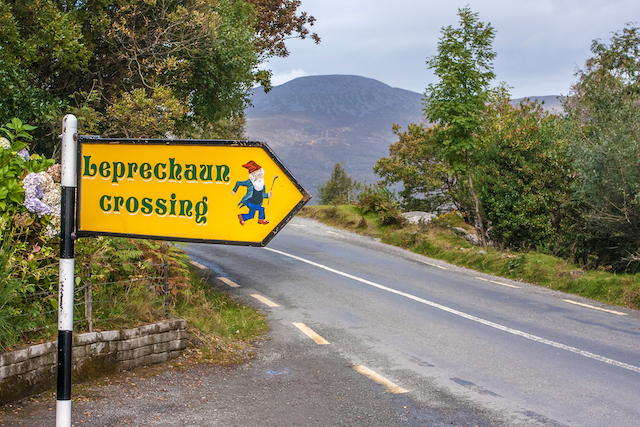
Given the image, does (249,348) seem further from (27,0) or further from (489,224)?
(489,224)

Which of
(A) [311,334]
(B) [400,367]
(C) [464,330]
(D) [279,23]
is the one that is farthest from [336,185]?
(B) [400,367]

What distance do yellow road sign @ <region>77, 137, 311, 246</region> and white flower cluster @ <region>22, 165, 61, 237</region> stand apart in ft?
7.45

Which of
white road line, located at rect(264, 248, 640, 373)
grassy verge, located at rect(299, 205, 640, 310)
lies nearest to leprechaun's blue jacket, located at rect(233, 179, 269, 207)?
white road line, located at rect(264, 248, 640, 373)

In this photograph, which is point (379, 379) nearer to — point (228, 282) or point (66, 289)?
point (66, 289)

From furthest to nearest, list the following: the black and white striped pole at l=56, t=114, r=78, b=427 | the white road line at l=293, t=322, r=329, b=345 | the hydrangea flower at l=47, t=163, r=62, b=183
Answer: the white road line at l=293, t=322, r=329, b=345 → the hydrangea flower at l=47, t=163, r=62, b=183 → the black and white striped pole at l=56, t=114, r=78, b=427

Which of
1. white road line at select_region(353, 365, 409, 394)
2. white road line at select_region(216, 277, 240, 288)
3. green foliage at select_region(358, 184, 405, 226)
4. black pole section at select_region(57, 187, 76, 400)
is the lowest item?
white road line at select_region(216, 277, 240, 288)

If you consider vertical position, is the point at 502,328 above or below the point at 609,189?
below

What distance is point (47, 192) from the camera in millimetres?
5766

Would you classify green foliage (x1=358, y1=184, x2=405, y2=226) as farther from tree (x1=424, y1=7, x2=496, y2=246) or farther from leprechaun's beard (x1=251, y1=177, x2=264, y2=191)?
leprechaun's beard (x1=251, y1=177, x2=264, y2=191)

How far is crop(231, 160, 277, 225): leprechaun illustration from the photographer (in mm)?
2566

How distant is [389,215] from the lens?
22531 millimetres

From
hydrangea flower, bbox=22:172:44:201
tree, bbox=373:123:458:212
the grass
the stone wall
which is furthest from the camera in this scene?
tree, bbox=373:123:458:212

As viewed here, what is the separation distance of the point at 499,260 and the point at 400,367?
9381 millimetres

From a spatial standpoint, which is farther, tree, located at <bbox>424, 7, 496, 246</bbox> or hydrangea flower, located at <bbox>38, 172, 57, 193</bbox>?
tree, located at <bbox>424, 7, 496, 246</bbox>
